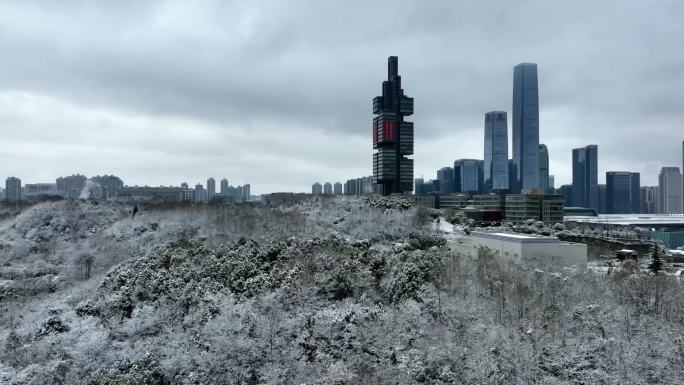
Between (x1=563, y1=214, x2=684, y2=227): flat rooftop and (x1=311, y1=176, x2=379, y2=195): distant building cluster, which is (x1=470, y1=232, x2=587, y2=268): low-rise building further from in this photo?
(x1=311, y1=176, x2=379, y2=195): distant building cluster

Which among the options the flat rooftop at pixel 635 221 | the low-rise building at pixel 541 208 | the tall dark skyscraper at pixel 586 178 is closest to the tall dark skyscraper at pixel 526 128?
the tall dark skyscraper at pixel 586 178

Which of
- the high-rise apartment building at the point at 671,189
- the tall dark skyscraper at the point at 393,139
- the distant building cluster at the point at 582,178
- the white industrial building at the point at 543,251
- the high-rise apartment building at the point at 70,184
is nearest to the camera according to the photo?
the white industrial building at the point at 543,251

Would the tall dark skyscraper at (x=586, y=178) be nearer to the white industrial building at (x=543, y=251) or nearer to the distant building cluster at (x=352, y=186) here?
the distant building cluster at (x=352, y=186)

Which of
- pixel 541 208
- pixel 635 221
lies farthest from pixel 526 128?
pixel 541 208

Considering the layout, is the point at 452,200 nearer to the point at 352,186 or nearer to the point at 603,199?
the point at 352,186

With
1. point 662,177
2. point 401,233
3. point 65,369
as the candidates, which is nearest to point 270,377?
point 65,369

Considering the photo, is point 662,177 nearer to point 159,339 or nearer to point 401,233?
point 401,233
